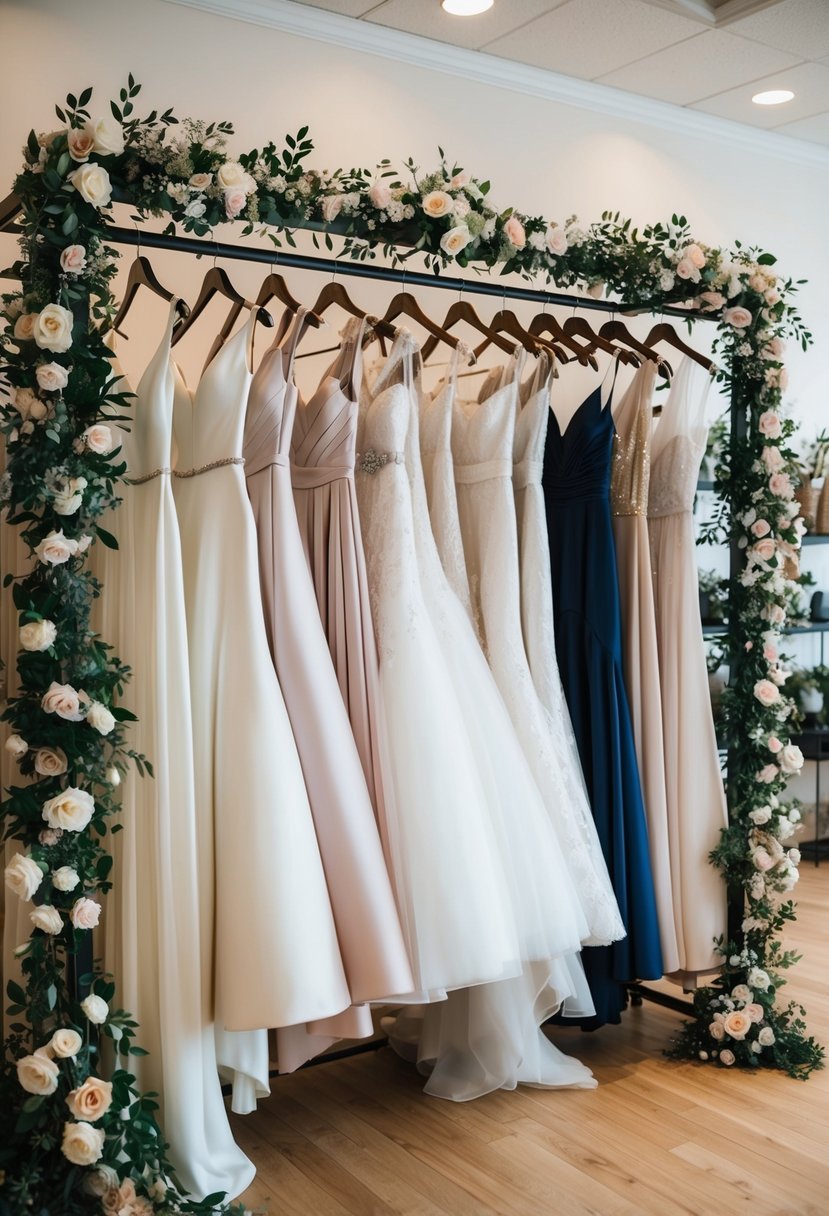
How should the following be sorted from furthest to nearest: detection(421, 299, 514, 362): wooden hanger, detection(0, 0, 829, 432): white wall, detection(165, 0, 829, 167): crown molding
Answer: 1. detection(165, 0, 829, 167): crown molding
2. detection(0, 0, 829, 432): white wall
3. detection(421, 299, 514, 362): wooden hanger

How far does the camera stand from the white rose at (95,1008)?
2223mm

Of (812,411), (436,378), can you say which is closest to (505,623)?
(436,378)

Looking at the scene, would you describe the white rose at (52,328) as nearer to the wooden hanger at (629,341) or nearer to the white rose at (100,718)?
the white rose at (100,718)

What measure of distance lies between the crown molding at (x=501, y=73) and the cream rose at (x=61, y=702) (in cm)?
250

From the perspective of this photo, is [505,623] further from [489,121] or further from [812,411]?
[812,411]

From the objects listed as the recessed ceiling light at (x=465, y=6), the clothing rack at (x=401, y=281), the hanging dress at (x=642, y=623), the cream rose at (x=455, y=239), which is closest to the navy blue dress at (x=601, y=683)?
the hanging dress at (x=642, y=623)

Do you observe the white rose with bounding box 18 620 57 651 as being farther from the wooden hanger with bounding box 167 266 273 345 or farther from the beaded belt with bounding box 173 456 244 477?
the wooden hanger with bounding box 167 266 273 345

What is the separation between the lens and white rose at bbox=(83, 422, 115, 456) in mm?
2250

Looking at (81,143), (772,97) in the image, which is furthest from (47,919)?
(772,97)

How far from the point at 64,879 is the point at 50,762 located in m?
0.22

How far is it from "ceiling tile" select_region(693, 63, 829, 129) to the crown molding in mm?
84

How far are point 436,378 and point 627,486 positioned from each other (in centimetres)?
114

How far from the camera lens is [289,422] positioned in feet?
8.81

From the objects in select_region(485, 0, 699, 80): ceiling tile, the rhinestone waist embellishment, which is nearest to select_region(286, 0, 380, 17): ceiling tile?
select_region(485, 0, 699, 80): ceiling tile
